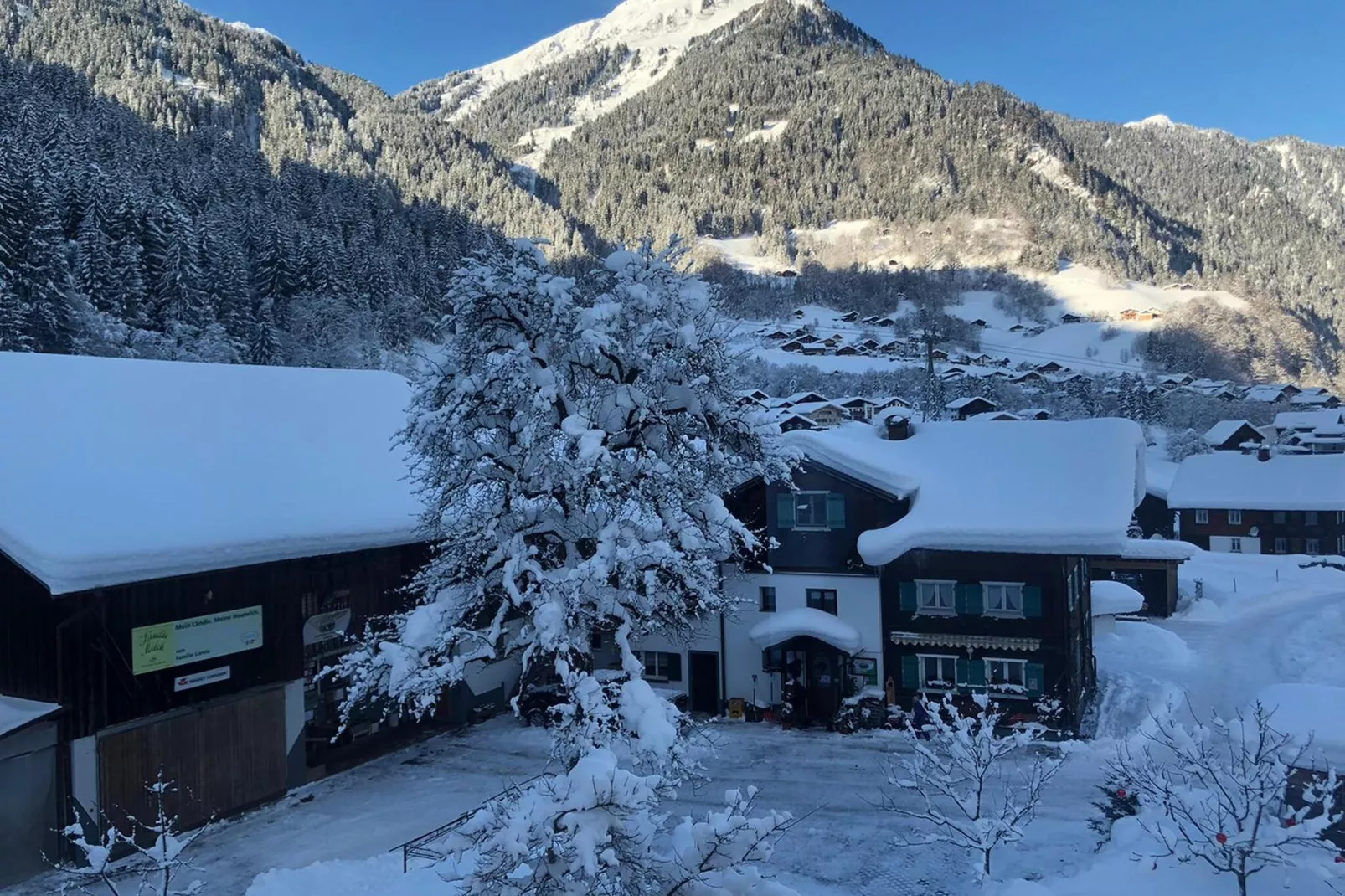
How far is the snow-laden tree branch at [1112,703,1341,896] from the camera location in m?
10.6

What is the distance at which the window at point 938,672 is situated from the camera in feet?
79.8

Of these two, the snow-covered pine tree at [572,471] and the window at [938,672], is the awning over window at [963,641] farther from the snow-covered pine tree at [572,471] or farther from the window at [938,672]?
the snow-covered pine tree at [572,471]

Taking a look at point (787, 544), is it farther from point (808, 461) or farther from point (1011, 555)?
point (1011, 555)

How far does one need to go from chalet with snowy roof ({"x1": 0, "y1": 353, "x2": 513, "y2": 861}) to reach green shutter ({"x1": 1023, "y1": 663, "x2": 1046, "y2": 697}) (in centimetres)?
1622

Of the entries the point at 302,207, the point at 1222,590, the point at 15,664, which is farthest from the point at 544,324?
the point at 302,207

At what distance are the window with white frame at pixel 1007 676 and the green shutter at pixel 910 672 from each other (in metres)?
1.80

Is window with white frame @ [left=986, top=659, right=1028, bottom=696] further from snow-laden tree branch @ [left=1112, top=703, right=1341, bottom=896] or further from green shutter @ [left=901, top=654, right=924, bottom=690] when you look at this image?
snow-laden tree branch @ [left=1112, top=703, right=1341, bottom=896]

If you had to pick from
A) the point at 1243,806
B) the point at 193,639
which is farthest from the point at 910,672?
the point at 193,639

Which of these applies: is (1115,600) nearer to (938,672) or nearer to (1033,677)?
(1033,677)

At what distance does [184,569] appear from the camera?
1678 cm

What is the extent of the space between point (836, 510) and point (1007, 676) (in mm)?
6367

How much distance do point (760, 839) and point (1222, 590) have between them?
46751mm

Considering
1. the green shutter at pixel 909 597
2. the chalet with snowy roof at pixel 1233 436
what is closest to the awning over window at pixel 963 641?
the green shutter at pixel 909 597

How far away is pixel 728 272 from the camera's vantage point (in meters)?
196
